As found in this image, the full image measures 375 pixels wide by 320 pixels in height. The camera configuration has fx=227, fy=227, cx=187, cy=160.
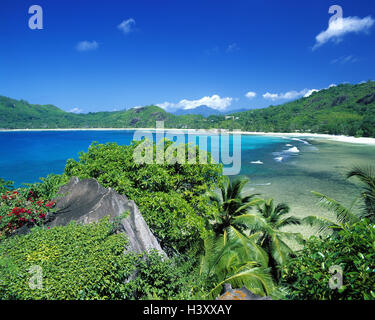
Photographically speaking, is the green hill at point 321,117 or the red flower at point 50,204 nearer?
the red flower at point 50,204

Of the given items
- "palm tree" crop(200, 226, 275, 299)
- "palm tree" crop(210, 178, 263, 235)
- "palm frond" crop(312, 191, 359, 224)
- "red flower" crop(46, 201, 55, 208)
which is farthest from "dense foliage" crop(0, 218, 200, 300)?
"palm frond" crop(312, 191, 359, 224)

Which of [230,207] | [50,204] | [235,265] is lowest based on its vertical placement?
[235,265]

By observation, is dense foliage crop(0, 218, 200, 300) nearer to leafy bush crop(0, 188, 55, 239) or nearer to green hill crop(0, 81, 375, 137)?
leafy bush crop(0, 188, 55, 239)

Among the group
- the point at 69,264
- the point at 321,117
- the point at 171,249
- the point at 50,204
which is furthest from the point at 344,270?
the point at 321,117

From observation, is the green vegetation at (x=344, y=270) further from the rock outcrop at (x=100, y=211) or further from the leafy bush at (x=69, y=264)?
the rock outcrop at (x=100, y=211)

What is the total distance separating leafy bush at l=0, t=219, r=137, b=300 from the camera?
156 inches

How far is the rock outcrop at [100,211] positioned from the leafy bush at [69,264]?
32.4 inches

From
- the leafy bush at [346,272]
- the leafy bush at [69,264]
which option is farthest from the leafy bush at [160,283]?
the leafy bush at [346,272]
